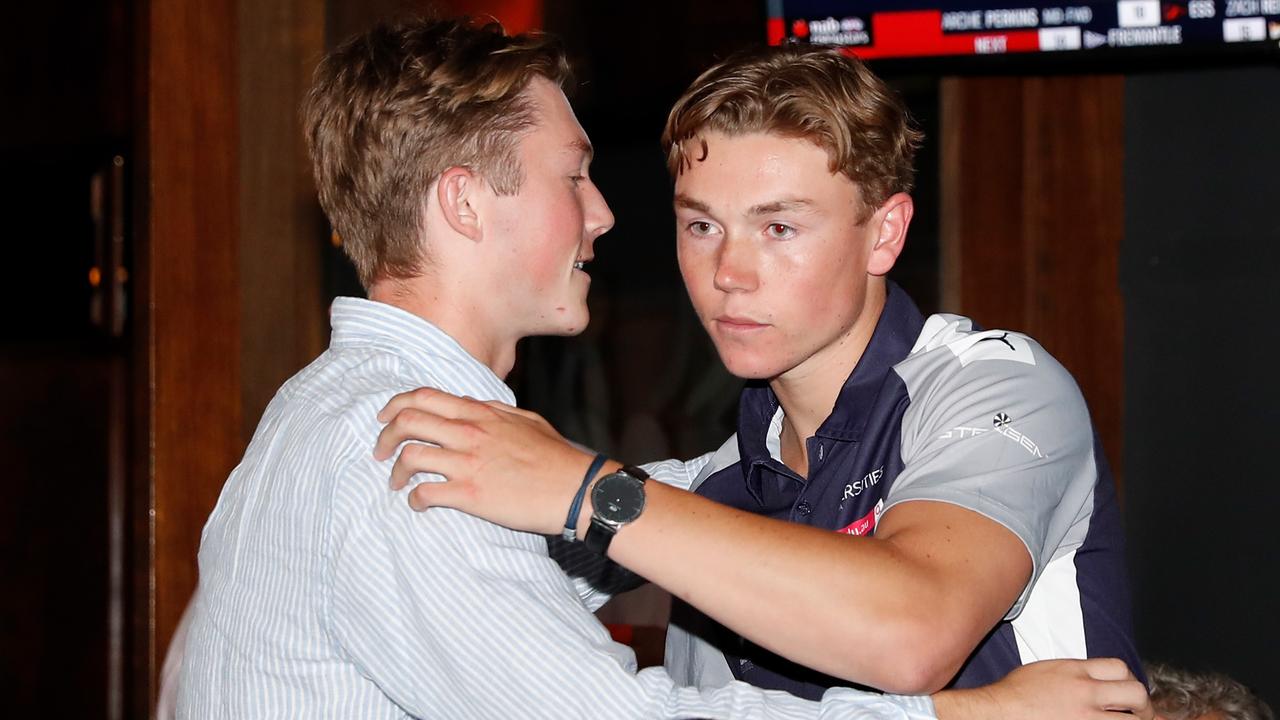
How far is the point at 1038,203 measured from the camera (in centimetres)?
347

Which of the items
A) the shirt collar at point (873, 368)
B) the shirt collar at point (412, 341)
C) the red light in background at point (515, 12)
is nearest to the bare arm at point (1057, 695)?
the shirt collar at point (873, 368)

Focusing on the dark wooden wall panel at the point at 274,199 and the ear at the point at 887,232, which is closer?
the ear at the point at 887,232

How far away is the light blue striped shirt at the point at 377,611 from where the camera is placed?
54.9 inches

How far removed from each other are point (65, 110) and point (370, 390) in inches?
105

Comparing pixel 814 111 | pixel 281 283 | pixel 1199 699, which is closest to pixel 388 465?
pixel 814 111

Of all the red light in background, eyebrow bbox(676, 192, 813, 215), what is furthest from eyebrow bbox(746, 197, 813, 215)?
the red light in background

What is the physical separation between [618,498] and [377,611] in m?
0.30

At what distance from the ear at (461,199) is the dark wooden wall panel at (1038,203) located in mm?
2042

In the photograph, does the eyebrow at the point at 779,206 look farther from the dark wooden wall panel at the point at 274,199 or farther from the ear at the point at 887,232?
the dark wooden wall panel at the point at 274,199

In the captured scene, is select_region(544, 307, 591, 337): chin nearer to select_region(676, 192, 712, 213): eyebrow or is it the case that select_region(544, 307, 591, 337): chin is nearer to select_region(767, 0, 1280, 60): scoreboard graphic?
select_region(676, 192, 712, 213): eyebrow

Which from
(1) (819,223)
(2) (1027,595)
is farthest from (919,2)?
(2) (1027,595)

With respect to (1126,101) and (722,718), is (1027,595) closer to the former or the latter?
(722,718)

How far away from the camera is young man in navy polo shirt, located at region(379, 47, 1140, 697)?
1.40 m

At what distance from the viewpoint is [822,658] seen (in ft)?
4.59
